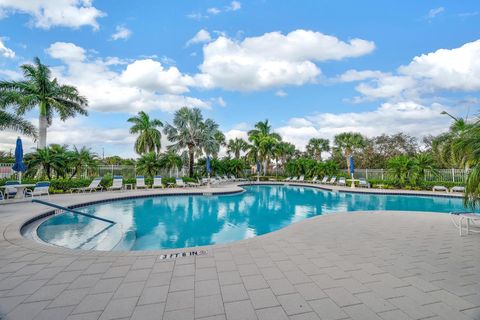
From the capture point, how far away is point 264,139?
2688 centimetres

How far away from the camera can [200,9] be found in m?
10.2

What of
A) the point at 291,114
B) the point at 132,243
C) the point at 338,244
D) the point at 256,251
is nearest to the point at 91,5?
the point at 132,243

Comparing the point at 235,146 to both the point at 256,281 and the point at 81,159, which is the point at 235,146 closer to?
the point at 81,159

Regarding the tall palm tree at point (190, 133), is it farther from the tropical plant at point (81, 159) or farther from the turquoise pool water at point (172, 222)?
the turquoise pool water at point (172, 222)

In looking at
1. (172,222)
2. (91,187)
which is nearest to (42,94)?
(91,187)

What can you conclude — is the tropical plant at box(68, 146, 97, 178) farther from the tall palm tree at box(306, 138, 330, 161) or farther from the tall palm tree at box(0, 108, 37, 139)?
the tall palm tree at box(306, 138, 330, 161)

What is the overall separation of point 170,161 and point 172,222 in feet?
35.8

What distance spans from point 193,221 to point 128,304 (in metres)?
6.16

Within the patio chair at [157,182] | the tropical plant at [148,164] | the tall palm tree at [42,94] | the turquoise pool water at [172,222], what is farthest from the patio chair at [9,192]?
the tropical plant at [148,164]

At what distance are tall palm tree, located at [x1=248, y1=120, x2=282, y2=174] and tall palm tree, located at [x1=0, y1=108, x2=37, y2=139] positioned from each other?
776 inches

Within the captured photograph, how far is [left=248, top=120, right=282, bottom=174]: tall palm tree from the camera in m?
27.1

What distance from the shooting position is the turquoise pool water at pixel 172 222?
5930 millimetres

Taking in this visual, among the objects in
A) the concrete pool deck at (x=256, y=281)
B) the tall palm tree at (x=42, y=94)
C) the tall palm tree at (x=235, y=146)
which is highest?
the tall palm tree at (x=42, y=94)

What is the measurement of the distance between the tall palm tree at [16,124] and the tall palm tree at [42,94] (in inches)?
101
